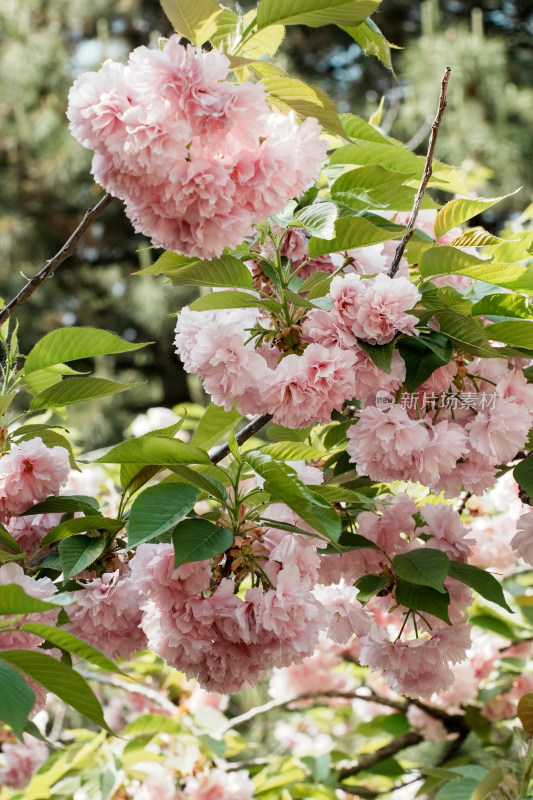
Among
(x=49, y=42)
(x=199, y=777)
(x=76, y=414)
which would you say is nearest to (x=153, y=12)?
(x=49, y=42)

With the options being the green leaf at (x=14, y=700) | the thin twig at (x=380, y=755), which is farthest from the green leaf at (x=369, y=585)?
the thin twig at (x=380, y=755)

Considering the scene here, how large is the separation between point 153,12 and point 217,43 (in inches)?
299

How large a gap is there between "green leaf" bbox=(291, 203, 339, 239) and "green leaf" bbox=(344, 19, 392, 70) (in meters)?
0.19

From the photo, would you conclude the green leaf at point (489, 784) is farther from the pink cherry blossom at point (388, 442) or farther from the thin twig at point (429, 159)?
the thin twig at point (429, 159)

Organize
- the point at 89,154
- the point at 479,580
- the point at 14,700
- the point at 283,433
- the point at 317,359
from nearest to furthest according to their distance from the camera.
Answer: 1. the point at 14,700
2. the point at 317,359
3. the point at 479,580
4. the point at 283,433
5. the point at 89,154

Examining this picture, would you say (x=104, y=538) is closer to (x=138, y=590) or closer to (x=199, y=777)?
(x=138, y=590)

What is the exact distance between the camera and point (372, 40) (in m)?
0.92

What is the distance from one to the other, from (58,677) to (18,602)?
0.08 meters

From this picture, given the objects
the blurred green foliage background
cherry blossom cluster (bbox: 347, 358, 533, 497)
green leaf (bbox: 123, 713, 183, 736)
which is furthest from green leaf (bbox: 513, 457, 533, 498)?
the blurred green foliage background

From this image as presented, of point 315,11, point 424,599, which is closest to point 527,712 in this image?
point 424,599

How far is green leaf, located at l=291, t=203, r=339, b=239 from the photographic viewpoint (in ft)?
2.66

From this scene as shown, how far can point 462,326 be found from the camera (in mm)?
839

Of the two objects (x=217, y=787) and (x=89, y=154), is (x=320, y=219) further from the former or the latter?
(x=89, y=154)

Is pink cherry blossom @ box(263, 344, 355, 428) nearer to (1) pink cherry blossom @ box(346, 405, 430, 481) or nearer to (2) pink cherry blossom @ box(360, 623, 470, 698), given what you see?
(1) pink cherry blossom @ box(346, 405, 430, 481)
